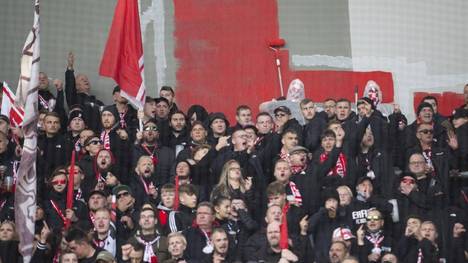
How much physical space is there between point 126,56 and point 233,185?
2378 millimetres

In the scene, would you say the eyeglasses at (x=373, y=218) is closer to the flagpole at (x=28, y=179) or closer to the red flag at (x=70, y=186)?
the red flag at (x=70, y=186)

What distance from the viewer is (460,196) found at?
55.2 feet

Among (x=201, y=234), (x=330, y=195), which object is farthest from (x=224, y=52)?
(x=201, y=234)

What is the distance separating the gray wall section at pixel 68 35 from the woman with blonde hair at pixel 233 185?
195 inches

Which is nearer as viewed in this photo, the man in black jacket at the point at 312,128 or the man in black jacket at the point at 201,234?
the man in black jacket at the point at 201,234

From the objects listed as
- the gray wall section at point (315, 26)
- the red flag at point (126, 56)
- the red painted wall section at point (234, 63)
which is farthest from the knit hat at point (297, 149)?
the gray wall section at point (315, 26)

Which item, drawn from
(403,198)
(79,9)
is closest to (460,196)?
(403,198)

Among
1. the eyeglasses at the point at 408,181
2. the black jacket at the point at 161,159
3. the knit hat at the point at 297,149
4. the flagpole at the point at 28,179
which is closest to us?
the flagpole at the point at 28,179

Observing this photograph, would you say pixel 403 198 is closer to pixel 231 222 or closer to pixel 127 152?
pixel 231 222

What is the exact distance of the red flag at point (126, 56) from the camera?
56.6 ft

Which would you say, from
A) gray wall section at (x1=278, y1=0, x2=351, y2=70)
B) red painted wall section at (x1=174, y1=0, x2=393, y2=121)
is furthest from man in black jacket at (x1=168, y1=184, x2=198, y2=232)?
gray wall section at (x1=278, y1=0, x2=351, y2=70)

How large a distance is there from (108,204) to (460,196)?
3811mm

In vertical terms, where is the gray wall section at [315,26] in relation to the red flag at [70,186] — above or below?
above

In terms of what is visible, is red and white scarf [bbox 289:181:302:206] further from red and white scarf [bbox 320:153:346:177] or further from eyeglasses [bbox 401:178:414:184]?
eyeglasses [bbox 401:178:414:184]
